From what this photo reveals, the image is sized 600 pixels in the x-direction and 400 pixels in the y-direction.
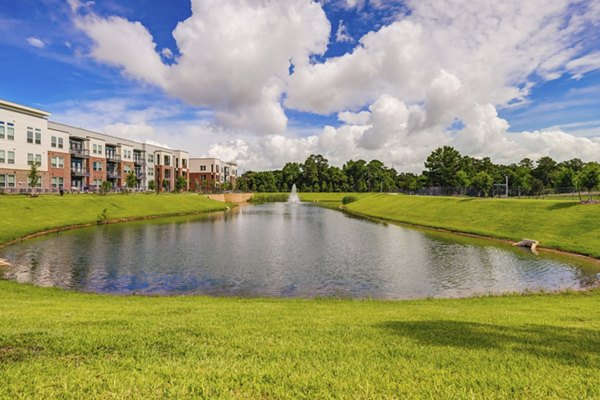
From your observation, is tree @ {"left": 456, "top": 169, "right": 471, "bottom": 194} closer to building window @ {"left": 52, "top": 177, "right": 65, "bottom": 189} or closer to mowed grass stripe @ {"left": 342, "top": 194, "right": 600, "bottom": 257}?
mowed grass stripe @ {"left": 342, "top": 194, "right": 600, "bottom": 257}

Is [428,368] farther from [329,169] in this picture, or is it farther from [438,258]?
[329,169]

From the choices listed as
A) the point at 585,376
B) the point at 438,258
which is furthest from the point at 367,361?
the point at 438,258

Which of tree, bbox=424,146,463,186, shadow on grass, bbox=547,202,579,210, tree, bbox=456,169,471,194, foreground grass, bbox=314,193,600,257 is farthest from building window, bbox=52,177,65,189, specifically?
tree, bbox=424,146,463,186

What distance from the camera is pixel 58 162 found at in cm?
7469

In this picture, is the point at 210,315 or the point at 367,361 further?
the point at 210,315

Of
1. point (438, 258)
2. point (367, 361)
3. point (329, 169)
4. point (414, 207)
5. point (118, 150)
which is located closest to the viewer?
point (367, 361)

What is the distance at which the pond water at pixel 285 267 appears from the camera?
21.7 metres

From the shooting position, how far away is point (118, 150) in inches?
3937

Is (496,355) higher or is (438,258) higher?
(496,355)

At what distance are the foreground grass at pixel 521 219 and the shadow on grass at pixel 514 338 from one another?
2688 cm

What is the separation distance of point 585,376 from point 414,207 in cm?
6769

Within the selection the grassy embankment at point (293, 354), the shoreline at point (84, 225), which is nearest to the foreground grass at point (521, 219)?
the grassy embankment at point (293, 354)

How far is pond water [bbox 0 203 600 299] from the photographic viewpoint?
853 inches

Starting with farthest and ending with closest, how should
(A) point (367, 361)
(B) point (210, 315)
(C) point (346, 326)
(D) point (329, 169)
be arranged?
(D) point (329, 169) < (B) point (210, 315) < (C) point (346, 326) < (A) point (367, 361)
